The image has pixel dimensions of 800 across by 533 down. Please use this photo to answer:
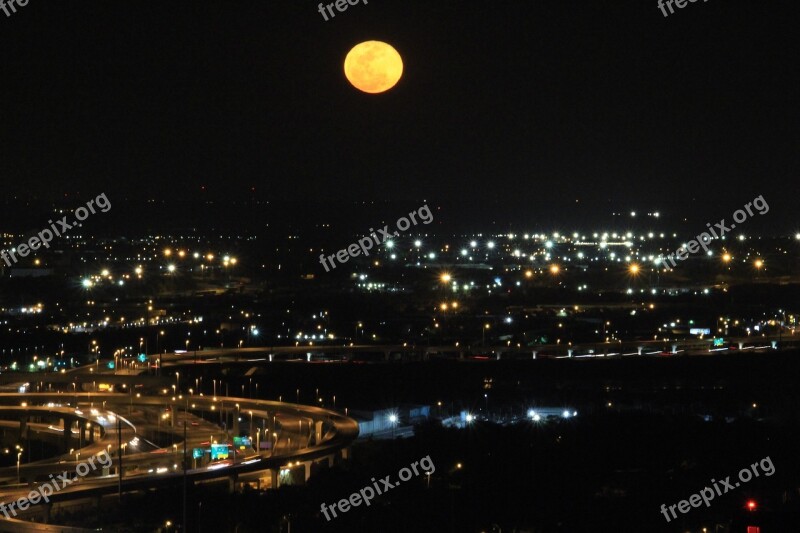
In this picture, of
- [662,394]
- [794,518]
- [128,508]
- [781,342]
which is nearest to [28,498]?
[128,508]

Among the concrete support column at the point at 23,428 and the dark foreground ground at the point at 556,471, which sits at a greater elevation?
the concrete support column at the point at 23,428

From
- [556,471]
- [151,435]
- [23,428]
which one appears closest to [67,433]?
[23,428]

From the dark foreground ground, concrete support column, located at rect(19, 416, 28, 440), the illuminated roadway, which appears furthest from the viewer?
concrete support column, located at rect(19, 416, 28, 440)

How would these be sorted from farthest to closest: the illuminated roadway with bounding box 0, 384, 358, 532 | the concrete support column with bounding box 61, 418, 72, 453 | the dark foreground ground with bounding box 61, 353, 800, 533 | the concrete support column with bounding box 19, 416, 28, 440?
the concrete support column with bounding box 19, 416, 28, 440 → the concrete support column with bounding box 61, 418, 72, 453 → the illuminated roadway with bounding box 0, 384, 358, 532 → the dark foreground ground with bounding box 61, 353, 800, 533

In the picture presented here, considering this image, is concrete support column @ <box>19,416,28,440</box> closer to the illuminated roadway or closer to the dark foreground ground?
the illuminated roadway

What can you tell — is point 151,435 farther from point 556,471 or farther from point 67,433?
point 556,471

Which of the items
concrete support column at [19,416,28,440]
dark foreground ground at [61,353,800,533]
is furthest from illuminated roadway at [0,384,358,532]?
dark foreground ground at [61,353,800,533]

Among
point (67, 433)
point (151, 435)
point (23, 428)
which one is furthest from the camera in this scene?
point (23, 428)

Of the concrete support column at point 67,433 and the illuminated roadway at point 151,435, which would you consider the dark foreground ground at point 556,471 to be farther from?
the concrete support column at point 67,433

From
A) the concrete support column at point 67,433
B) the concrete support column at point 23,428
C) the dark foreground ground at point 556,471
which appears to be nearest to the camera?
the dark foreground ground at point 556,471

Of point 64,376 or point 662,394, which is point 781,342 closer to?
point 662,394

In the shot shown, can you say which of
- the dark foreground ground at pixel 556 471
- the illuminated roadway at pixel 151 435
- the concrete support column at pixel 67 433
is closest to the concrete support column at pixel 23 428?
the illuminated roadway at pixel 151 435
